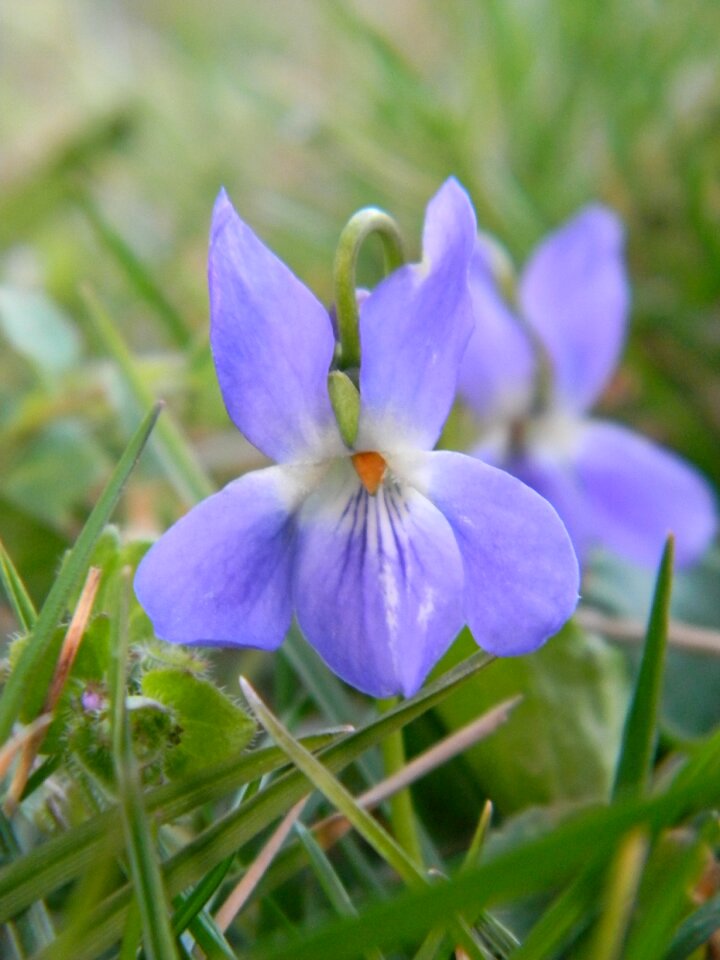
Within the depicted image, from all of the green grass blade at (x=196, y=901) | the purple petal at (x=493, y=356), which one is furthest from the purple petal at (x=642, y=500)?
the green grass blade at (x=196, y=901)

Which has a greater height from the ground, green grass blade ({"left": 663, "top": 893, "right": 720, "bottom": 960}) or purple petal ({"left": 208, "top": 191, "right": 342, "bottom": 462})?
purple petal ({"left": 208, "top": 191, "right": 342, "bottom": 462})

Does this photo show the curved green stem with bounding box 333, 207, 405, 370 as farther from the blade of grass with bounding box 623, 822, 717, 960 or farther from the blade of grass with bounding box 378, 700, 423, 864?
the blade of grass with bounding box 623, 822, 717, 960

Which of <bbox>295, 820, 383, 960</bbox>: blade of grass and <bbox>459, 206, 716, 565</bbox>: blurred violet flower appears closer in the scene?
<bbox>295, 820, 383, 960</bbox>: blade of grass

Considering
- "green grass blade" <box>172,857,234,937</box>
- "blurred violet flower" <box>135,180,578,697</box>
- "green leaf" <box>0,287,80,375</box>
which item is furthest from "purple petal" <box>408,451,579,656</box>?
"green leaf" <box>0,287,80,375</box>

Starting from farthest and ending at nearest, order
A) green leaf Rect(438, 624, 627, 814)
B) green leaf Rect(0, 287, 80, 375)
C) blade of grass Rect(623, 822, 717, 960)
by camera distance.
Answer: green leaf Rect(0, 287, 80, 375) < green leaf Rect(438, 624, 627, 814) < blade of grass Rect(623, 822, 717, 960)

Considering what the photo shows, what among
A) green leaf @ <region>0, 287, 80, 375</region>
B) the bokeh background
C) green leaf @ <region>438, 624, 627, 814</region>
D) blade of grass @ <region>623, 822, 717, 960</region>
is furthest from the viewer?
green leaf @ <region>0, 287, 80, 375</region>

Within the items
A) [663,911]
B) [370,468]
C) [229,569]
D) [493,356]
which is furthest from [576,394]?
[663,911]

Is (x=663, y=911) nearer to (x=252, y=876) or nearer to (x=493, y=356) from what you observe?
(x=252, y=876)

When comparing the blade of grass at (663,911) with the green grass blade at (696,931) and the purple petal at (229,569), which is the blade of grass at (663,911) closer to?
the green grass blade at (696,931)
